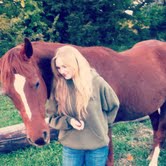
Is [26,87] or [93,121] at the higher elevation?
[26,87]

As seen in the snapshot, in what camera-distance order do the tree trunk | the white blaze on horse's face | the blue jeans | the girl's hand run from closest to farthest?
the white blaze on horse's face < the girl's hand < the blue jeans < the tree trunk

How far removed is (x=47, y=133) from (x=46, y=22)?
261 inches

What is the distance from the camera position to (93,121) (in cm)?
292

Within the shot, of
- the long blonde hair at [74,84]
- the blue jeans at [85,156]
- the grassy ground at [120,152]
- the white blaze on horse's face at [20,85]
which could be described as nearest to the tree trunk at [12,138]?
the grassy ground at [120,152]

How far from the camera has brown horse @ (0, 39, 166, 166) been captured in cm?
279

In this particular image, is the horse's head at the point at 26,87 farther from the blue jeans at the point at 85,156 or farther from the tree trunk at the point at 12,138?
the tree trunk at the point at 12,138

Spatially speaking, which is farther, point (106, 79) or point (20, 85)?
point (106, 79)

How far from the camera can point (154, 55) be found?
4.27 meters

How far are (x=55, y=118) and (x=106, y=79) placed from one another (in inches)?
33.0

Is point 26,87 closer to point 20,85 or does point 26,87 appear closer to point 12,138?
point 20,85

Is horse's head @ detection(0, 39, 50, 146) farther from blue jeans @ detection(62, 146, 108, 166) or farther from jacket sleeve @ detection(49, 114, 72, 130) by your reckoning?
blue jeans @ detection(62, 146, 108, 166)

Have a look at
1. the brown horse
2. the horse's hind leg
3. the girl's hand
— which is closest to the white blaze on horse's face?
the brown horse

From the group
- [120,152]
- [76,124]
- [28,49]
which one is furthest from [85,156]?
[120,152]

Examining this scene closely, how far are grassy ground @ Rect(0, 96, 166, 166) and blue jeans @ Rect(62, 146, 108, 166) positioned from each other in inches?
52.9
